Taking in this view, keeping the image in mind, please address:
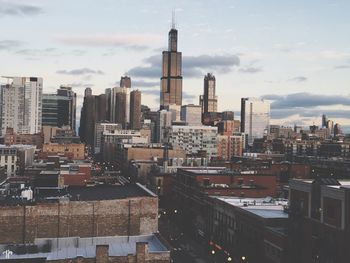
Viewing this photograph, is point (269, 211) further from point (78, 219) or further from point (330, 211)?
point (78, 219)

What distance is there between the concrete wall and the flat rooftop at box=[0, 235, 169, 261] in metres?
0.46

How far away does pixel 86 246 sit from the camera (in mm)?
43469

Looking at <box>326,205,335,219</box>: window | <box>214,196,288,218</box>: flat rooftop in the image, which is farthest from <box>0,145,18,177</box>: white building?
<box>326,205,335,219</box>: window

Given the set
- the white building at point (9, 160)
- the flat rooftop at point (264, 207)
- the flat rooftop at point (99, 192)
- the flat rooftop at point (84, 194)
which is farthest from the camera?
the white building at point (9, 160)

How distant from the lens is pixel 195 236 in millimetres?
95562

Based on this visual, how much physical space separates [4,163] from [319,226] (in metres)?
100

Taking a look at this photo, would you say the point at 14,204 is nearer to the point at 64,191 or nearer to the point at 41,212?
the point at 41,212

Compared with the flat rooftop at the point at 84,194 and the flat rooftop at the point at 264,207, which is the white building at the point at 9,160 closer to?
the flat rooftop at the point at 264,207

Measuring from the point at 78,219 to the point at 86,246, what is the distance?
234 centimetres

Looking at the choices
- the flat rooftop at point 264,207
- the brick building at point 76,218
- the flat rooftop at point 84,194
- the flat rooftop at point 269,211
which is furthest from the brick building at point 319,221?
A: the brick building at point 76,218

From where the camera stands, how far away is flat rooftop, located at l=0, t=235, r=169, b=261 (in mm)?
39594

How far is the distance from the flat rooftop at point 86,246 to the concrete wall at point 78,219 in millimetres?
459

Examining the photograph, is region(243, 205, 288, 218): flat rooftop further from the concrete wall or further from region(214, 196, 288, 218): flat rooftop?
the concrete wall

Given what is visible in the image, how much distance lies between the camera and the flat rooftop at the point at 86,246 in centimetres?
3959
